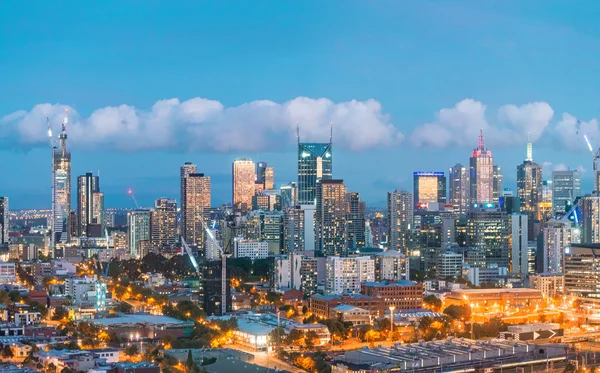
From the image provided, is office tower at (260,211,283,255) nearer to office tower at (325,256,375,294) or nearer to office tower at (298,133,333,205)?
office tower at (298,133,333,205)

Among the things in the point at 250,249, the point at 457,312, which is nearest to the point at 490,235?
the point at 250,249

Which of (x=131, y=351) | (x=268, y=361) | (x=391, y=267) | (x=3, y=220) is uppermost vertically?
(x=3, y=220)

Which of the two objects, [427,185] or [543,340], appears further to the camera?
[427,185]

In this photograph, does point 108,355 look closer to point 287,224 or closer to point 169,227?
point 287,224

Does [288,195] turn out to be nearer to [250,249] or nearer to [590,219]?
[250,249]

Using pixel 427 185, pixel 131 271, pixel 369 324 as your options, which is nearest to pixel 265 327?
pixel 369 324

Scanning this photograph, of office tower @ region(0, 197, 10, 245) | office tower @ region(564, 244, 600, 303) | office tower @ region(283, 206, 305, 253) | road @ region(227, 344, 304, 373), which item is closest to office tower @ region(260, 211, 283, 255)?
office tower @ region(283, 206, 305, 253)
